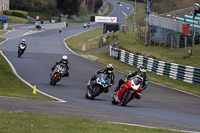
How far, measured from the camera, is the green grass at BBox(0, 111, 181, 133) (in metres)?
9.71

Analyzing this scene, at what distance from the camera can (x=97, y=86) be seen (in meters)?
18.0

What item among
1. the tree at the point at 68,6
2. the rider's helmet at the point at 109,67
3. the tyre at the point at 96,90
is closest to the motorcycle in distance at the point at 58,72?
the tyre at the point at 96,90

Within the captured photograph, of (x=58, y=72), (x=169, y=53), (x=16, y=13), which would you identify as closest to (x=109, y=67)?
(x=58, y=72)

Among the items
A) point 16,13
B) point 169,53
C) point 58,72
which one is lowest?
point 169,53

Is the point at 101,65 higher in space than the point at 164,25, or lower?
lower

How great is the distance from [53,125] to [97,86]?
766 centimetres

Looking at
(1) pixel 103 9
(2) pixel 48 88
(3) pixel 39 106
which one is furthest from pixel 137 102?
(1) pixel 103 9

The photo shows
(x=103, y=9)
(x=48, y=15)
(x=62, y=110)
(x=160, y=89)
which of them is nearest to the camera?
(x=62, y=110)

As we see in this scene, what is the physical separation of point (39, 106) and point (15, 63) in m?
22.2

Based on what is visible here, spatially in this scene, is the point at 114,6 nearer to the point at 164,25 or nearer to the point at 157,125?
the point at 164,25

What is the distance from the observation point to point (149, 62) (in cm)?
3669

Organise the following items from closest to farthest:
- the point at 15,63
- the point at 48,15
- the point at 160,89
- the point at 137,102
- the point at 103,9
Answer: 1. the point at 137,102
2. the point at 160,89
3. the point at 15,63
4. the point at 48,15
5. the point at 103,9

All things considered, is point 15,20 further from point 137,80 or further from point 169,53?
point 137,80

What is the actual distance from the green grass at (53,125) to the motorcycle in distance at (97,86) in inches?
238
